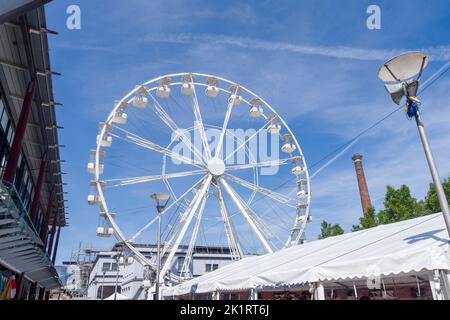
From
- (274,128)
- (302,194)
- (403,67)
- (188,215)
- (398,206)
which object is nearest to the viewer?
(403,67)

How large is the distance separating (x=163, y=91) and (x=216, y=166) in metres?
5.39

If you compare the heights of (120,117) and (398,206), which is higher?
(120,117)

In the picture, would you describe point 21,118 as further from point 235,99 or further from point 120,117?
point 235,99

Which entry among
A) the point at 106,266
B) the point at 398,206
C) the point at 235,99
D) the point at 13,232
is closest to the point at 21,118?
the point at 13,232

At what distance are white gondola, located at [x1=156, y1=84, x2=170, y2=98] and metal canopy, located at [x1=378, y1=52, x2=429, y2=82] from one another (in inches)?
648

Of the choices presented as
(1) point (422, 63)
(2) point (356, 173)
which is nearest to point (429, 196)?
(2) point (356, 173)

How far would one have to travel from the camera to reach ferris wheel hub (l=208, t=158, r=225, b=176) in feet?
63.1

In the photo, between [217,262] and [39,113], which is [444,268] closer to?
[39,113]

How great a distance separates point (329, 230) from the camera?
3628 centimetres

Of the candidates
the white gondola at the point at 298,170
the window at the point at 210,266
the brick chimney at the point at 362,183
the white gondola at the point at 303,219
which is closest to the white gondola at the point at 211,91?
the white gondola at the point at 298,170

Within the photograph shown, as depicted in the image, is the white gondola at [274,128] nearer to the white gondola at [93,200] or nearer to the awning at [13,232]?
the white gondola at [93,200]

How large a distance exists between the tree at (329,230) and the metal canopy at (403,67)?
1259 inches

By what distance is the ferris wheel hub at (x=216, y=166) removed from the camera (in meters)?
19.2
